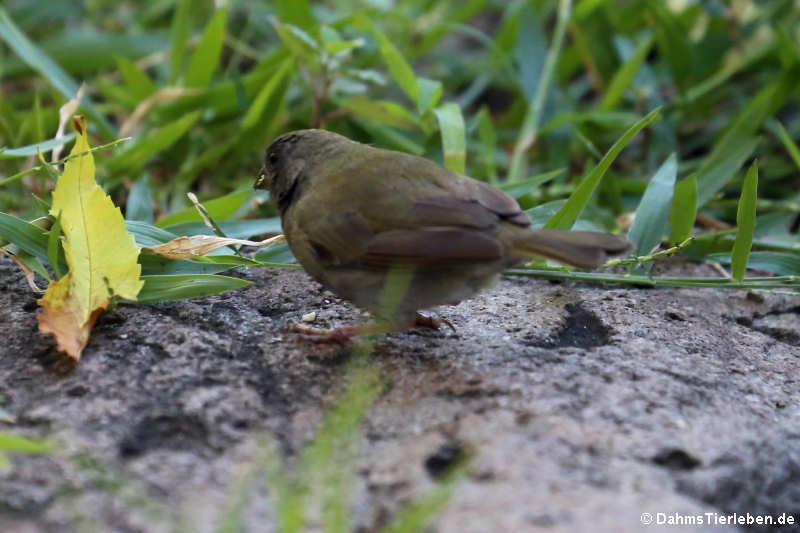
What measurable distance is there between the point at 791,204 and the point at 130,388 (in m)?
3.35

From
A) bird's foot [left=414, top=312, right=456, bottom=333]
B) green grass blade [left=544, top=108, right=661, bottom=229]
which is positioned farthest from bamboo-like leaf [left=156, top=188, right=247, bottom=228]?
green grass blade [left=544, top=108, right=661, bottom=229]

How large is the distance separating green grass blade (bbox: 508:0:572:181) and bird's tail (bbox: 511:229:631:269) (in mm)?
1813

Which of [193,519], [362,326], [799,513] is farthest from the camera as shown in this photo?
[362,326]

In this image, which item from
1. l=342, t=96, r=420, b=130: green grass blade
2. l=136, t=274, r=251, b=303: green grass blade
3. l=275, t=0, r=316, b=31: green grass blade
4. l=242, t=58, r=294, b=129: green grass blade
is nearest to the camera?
l=136, t=274, r=251, b=303: green grass blade

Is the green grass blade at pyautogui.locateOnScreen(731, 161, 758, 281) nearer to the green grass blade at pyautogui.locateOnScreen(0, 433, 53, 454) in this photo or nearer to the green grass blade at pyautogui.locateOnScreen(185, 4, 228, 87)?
the green grass blade at pyautogui.locateOnScreen(0, 433, 53, 454)

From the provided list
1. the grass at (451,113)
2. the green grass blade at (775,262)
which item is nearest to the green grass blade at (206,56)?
the grass at (451,113)

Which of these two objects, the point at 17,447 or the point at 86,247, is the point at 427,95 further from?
the point at 17,447

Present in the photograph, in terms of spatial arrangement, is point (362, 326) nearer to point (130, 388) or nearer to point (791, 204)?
point (130, 388)

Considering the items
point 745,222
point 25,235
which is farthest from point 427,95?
point 25,235

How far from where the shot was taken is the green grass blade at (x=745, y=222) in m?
3.17

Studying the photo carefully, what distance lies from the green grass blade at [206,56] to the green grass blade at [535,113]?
5.73 ft

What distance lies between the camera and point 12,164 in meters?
4.16

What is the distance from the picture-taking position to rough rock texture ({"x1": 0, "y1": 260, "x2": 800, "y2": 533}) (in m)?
1.99

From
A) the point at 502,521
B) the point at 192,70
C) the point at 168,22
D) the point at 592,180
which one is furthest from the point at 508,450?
the point at 168,22
